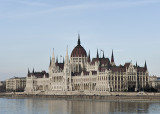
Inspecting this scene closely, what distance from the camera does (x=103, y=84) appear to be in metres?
179

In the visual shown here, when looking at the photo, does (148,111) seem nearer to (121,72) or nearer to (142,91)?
(142,91)

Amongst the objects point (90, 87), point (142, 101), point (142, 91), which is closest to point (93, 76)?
point (90, 87)

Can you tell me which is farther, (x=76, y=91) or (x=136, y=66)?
→ (x=76, y=91)

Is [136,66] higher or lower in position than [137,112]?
higher

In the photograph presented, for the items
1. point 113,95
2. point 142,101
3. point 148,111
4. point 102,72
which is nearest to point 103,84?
point 102,72

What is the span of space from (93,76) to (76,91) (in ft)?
32.6

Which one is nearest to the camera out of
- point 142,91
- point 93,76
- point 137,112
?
point 137,112

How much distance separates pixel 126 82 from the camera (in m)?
178

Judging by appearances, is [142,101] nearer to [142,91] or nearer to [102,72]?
[142,91]

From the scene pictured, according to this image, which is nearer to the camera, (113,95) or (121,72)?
(113,95)

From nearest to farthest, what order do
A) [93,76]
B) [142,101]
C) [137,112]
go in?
[137,112] < [142,101] < [93,76]

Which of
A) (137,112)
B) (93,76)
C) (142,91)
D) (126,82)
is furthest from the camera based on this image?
(93,76)

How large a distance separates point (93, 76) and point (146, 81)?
21018 millimetres

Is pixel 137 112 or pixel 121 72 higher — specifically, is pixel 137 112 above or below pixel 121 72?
below
